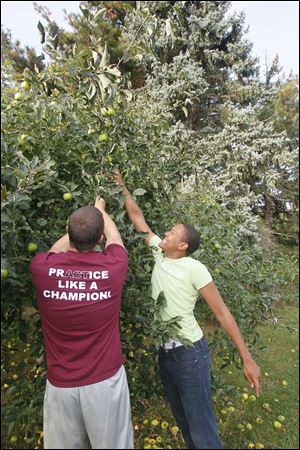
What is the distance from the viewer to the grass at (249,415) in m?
3.31

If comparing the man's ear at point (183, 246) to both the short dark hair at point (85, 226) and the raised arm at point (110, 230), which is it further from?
the short dark hair at point (85, 226)

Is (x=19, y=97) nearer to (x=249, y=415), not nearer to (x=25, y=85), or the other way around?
(x=25, y=85)

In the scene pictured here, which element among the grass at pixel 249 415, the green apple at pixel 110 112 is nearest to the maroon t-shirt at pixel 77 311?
the green apple at pixel 110 112

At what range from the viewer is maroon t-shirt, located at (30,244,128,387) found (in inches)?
67.6

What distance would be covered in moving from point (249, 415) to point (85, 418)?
307cm

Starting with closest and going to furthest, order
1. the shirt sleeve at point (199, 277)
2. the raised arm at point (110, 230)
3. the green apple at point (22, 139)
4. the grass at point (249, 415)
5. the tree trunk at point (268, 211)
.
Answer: the green apple at point (22, 139)
the raised arm at point (110, 230)
the shirt sleeve at point (199, 277)
the grass at point (249, 415)
the tree trunk at point (268, 211)

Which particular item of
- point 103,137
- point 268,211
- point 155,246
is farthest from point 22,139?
point 268,211

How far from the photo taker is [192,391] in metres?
2.17

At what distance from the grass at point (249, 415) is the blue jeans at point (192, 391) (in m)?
0.33

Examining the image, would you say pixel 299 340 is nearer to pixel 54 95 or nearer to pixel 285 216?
pixel 285 216

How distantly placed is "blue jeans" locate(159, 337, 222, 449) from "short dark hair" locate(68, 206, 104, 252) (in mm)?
933

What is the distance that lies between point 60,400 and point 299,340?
6.38 metres

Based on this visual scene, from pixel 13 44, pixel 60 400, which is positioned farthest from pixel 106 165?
pixel 13 44

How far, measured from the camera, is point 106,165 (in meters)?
2.19
